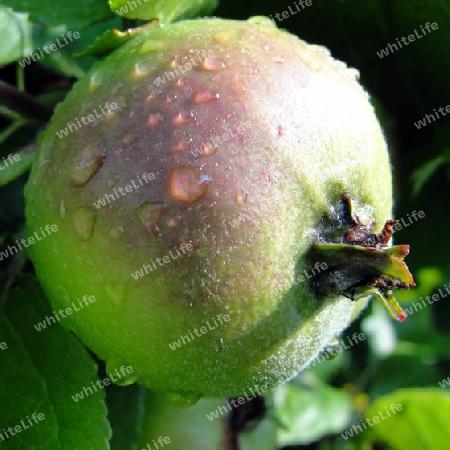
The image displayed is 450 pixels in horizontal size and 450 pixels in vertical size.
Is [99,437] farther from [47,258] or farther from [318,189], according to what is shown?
[318,189]

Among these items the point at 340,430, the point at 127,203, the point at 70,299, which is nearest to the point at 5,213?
the point at 70,299

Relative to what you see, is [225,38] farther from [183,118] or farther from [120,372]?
[120,372]


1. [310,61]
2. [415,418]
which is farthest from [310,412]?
[310,61]

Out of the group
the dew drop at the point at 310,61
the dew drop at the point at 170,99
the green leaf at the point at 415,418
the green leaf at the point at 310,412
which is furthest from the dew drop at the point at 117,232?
the green leaf at the point at 415,418

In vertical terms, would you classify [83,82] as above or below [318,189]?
above

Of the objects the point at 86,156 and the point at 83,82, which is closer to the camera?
the point at 86,156

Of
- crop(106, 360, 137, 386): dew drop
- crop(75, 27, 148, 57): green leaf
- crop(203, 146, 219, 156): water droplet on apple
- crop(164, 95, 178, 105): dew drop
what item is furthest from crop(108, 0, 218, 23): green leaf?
crop(106, 360, 137, 386): dew drop
